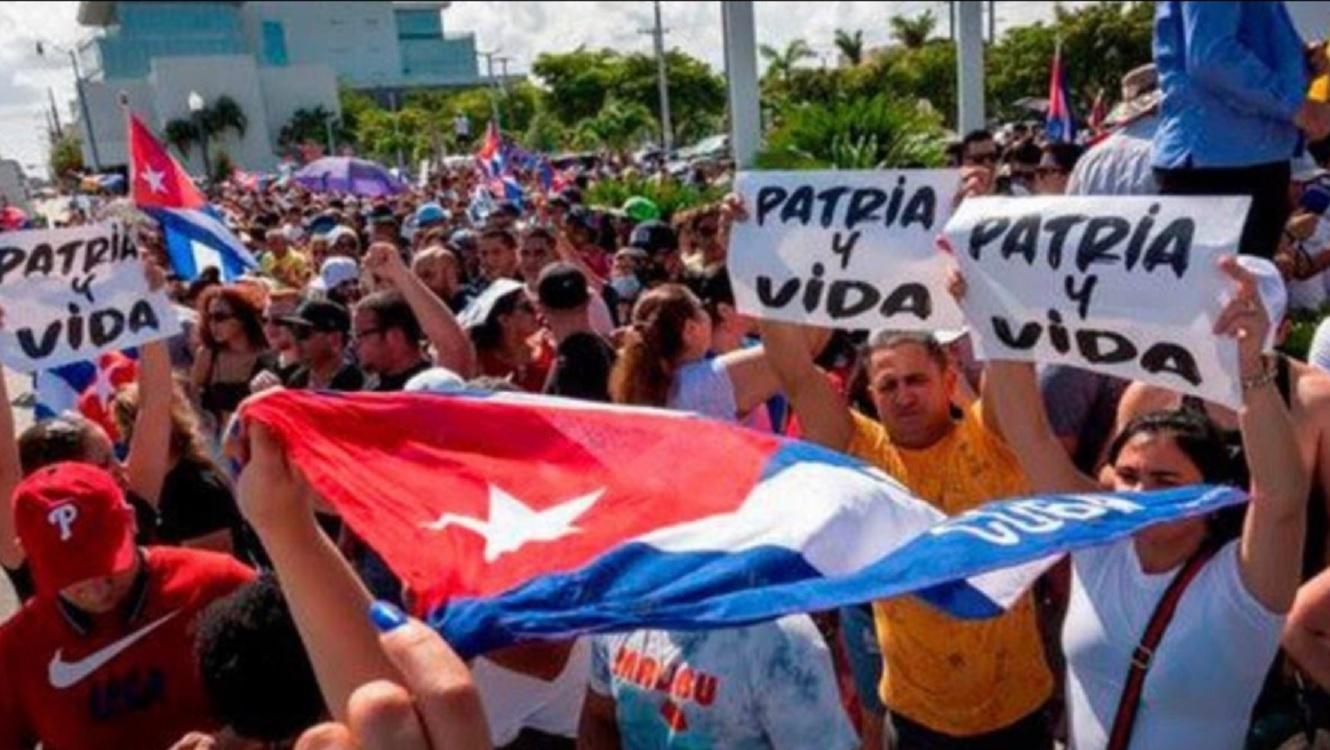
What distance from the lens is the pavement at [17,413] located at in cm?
691

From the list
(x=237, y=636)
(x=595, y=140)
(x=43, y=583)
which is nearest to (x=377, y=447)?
(x=237, y=636)

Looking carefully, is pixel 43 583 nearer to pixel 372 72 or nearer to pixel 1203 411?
pixel 1203 411

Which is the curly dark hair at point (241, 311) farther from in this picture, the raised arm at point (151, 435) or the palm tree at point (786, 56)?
the palm tree at point (786, 56)

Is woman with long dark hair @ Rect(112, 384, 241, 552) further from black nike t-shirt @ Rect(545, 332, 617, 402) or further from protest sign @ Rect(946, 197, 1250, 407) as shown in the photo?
protest sign @ Rect(946, 197, 1250, 407)

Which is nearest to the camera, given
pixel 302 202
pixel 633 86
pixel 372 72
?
pixel 302 202

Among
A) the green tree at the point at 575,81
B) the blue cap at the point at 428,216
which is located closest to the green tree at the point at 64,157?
the green tree at the point at 575,81

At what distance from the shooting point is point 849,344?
17.8 feet

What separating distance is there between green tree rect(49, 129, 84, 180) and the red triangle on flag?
235ft

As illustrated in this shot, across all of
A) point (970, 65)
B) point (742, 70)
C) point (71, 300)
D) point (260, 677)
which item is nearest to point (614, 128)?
point (742, 70)

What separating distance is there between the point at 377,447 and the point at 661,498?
608mm

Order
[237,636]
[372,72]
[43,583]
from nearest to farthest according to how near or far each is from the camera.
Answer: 1. [237,636]
2. [43,583]
3. [372,72]

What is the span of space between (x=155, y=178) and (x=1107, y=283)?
6.56 meters

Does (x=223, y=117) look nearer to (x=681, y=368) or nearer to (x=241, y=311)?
(x=241, y=311)

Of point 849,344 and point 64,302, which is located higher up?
point 64,302
